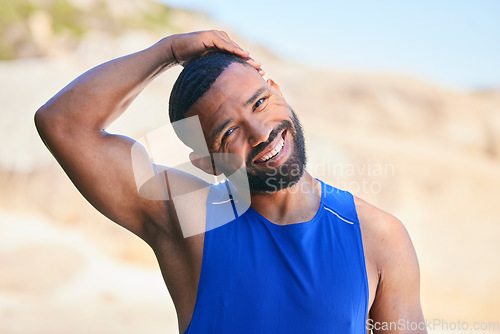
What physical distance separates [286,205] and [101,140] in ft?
1.95

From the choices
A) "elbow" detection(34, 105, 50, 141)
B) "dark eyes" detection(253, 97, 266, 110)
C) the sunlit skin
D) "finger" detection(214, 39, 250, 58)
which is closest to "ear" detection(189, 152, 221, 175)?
the sunlit skin

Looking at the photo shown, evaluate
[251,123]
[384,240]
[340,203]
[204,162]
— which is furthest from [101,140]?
[384,240]

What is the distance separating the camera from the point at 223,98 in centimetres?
166

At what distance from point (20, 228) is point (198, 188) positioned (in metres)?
6.95

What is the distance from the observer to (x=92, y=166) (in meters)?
1.57

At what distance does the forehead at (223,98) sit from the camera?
1.65 meters

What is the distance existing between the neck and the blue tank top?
4 cm

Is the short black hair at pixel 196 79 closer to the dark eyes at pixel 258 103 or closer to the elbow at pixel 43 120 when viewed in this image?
the dark eyes at pixel 258 103

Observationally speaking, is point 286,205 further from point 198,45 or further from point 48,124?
point 48,124

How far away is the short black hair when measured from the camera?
168 cm

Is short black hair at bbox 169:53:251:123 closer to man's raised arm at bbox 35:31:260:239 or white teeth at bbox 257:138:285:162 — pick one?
man's raised arm at bbox 35:31:260:239

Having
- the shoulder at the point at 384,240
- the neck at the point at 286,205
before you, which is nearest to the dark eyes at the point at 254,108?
the neck at the point at 286,205

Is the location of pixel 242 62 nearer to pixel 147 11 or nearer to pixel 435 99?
pixel 435 99

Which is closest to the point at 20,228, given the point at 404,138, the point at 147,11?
the point at 404,138
